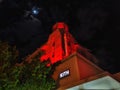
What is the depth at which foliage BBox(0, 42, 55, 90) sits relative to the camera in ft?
44.0

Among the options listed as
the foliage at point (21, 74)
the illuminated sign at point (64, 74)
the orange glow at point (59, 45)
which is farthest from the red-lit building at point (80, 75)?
the orange glow at point (59, 45)

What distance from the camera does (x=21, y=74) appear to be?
13.9m

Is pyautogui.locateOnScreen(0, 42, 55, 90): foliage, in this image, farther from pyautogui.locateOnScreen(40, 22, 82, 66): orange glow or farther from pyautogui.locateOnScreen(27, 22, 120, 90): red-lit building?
pyautogui.locateOnScreen(40, 22, 82, 66): orange glow

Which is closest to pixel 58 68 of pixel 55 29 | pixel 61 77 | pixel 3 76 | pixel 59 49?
pixel 61 77

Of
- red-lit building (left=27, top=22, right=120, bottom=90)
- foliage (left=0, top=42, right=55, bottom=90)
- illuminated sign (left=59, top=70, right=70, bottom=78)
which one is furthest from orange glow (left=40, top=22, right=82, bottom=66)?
foliage (left=0, top=42, right=55, bottom=90)

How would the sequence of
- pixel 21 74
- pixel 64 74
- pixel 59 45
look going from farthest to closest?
1. pixel 59 45
2. pixel 64 74
3. pixel 21 74

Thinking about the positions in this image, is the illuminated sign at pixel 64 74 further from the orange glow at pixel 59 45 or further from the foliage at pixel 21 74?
the orange glow at pixel 59 45

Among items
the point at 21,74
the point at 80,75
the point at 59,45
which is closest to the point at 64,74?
the point at 80,75

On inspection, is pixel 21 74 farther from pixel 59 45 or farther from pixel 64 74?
pixel 59 45

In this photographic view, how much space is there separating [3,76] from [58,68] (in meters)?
3.54

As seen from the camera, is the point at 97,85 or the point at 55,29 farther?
the point at 55,29

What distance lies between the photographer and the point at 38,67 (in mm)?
14047

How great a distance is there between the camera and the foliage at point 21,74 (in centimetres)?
1341

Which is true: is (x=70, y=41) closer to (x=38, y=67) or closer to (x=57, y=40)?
(x=57, y=40)
